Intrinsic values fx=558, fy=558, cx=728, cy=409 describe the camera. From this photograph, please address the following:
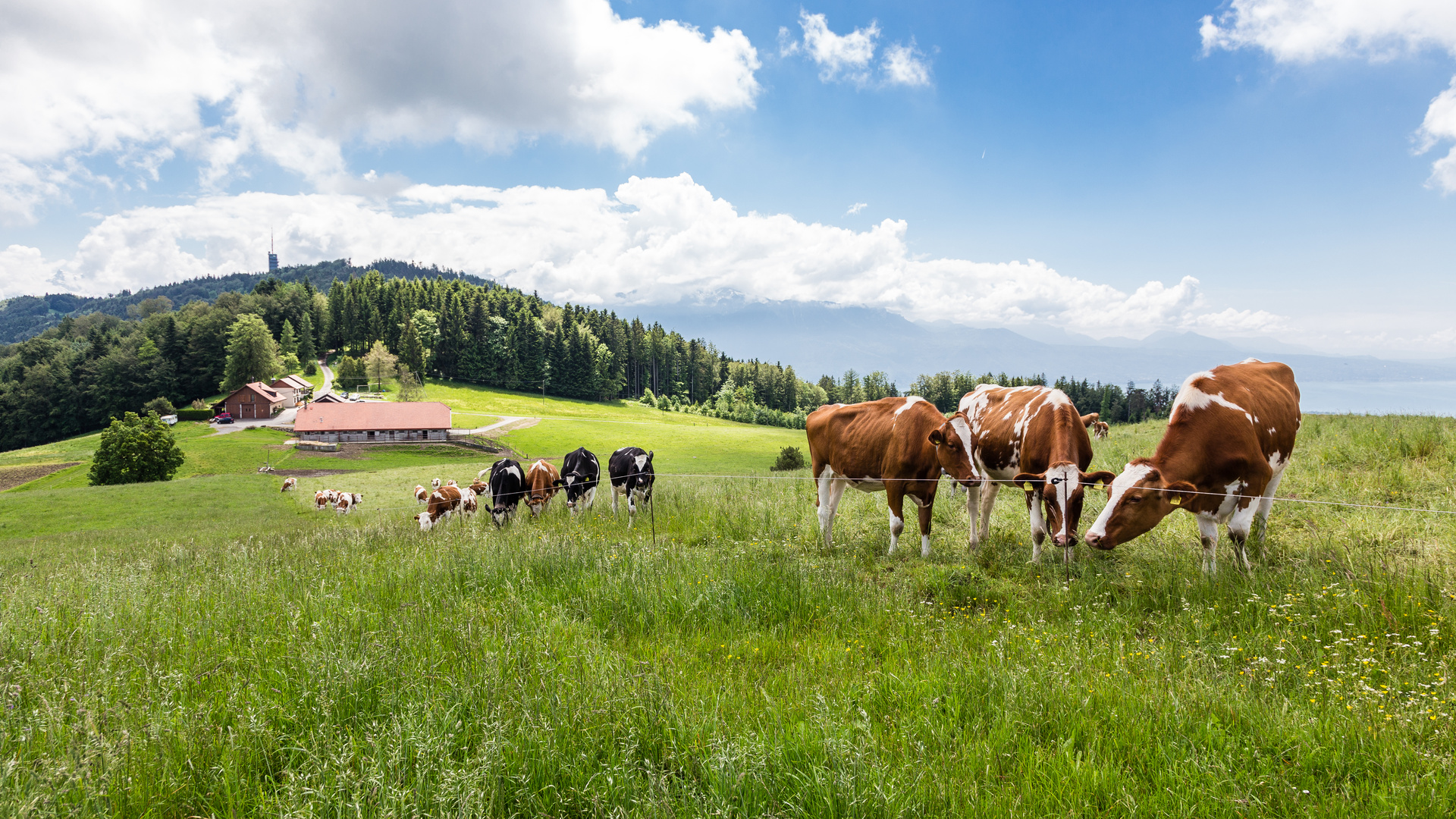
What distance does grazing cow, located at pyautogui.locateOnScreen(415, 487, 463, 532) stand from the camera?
48.8 ft

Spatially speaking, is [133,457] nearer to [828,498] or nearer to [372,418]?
[372,418]

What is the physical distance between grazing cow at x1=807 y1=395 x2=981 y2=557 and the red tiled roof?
226 ft

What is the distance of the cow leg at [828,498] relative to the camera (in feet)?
30.8

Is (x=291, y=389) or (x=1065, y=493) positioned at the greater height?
(x=291, y=389)

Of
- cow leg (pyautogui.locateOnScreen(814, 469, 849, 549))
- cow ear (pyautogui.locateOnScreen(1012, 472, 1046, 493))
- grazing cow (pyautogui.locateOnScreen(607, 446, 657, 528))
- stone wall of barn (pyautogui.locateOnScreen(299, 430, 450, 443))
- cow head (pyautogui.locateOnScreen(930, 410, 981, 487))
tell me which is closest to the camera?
cow ear (pyautogui.locateOnScreen(1012, 472, 1046, 493))

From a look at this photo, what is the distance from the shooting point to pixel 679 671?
161 inches

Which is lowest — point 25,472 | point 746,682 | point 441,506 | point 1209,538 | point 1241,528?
point 25,472

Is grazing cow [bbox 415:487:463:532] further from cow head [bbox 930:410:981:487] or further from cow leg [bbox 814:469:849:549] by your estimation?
cow head [bbox 930:410:981:487]

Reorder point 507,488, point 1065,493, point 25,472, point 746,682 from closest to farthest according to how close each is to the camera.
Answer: point 746,682, point 1065,493, point 507,488, point 25,472

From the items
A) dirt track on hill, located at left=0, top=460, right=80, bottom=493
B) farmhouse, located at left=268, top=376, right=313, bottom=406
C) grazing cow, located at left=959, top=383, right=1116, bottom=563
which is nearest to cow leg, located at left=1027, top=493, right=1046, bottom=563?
grazing cow, located at left=959, top=383, right=1116, bottom=563

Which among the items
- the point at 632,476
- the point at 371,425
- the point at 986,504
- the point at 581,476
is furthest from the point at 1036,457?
the point at 371,425

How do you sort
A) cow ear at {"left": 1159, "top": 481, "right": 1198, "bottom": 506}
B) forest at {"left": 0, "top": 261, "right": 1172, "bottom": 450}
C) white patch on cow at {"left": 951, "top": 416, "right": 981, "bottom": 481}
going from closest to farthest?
1. cow ear at {"left": 1159, "top": 481, "right": 1198, "bottom": 506}
2. white patch on cow at {"left": 951, "top": 416, "right": 981, "bottom": 481}
3. forest at {"left": 0, "top": 261, "right": 1172, "bottom": 450}

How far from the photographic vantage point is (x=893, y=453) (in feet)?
29.3

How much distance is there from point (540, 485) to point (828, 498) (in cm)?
833
